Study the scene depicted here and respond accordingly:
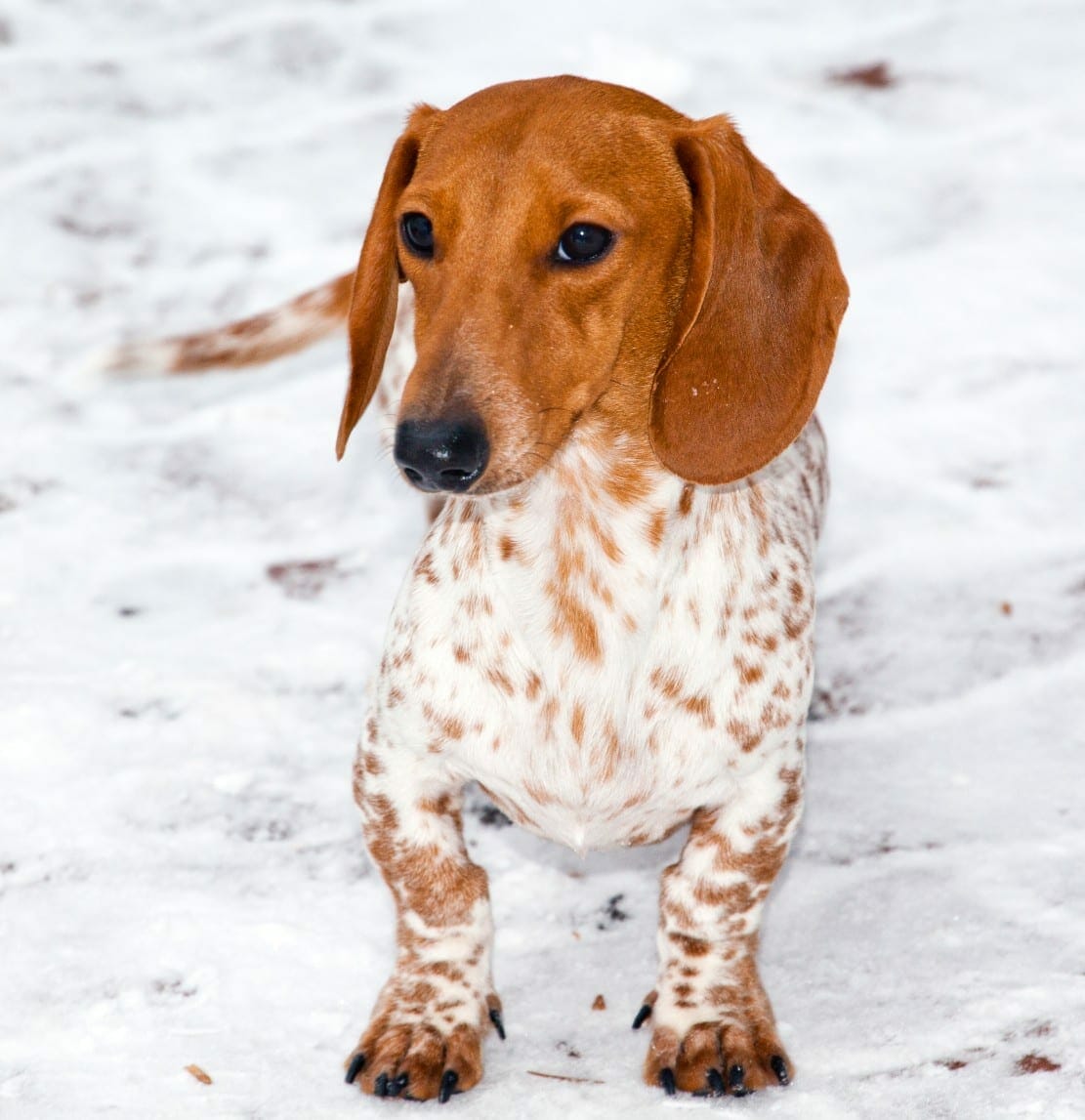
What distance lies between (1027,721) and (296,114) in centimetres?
423

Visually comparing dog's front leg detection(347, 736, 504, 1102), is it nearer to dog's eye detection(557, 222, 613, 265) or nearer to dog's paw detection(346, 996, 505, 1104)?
dog's paw detection(346, 996, 505, 1104)

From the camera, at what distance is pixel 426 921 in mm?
3205

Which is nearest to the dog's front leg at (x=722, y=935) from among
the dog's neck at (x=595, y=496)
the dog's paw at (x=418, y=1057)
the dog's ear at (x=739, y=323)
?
the dog's paw at (x=418, y=1057)

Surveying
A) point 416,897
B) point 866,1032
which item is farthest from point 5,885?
point 866,1032

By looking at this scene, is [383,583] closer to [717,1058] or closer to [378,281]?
[378,281]

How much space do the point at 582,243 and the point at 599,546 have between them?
0.55 meters

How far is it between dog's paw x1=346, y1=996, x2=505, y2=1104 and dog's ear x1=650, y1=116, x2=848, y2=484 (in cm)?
110

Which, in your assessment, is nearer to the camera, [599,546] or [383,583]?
[599,546]

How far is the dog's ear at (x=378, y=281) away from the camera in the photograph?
308cm

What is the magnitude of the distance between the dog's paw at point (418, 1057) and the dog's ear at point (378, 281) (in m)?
1.05

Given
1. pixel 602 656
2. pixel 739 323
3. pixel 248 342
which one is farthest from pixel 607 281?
pixel 248 342

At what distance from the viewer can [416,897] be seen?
3.20 m

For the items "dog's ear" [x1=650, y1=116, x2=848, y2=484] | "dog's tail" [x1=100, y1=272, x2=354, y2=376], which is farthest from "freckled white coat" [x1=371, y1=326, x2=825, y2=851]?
"dog's tail" [x1=100, y1=272, x2=354, y2=376]

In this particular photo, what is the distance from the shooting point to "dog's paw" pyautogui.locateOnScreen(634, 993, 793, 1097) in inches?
121
